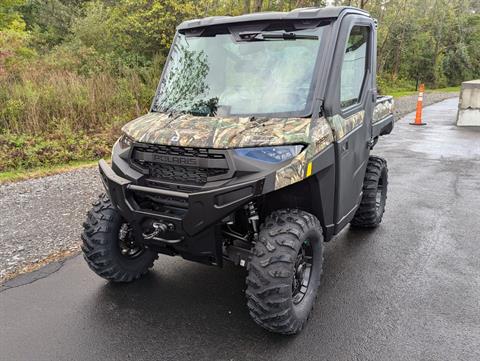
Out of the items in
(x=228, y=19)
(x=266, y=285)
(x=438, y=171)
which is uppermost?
(x=228, y=19)

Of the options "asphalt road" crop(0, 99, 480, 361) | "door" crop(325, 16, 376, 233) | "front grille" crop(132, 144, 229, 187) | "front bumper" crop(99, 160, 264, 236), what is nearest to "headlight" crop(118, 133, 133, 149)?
"front grille" crop(132, 144, 229, 187)

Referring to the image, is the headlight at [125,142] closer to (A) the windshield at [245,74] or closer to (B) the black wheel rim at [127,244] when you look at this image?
(A) the windshield at [245,74]

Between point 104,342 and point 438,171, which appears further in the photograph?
point 438,171

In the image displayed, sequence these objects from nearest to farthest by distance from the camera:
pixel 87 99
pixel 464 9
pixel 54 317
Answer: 1. pixel 54 317
2. pixel 87 99
3. pixel 464 9

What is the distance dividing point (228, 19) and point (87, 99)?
8.36m

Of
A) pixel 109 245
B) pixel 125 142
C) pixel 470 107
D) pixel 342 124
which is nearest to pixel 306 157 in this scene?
pixel 342 124

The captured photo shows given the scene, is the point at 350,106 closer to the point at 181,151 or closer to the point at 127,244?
the point at 181,151

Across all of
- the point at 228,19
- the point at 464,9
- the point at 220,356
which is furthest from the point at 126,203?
the point at 464,9

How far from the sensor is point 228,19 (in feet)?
12.1

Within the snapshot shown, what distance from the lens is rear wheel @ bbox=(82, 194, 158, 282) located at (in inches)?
148

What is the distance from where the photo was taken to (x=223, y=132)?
3.10 metres

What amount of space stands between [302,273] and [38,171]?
6.00 meters

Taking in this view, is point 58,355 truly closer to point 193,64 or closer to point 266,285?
point 266,285

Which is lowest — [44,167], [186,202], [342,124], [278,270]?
[44,167]
